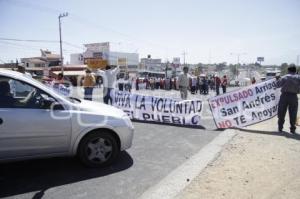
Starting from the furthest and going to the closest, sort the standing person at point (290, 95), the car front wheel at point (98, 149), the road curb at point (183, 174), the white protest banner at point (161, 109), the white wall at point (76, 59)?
1. the white wall at point (76, 59)
2. the white protest banner at point (161, 109)
3. the standing person at point (290, 95)
4. the car front wheel at point (98, 149)
5. the road curb at point (183, 174)

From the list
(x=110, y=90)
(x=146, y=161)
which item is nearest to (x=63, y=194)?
(x=146, y=161)

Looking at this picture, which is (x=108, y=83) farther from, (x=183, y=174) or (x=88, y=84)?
(x=183, y=174)

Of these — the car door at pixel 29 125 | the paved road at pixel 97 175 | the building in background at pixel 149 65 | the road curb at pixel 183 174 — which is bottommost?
the paved road at pixel 97 175

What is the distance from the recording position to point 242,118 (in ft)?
29.4

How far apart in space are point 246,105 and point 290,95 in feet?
4.28

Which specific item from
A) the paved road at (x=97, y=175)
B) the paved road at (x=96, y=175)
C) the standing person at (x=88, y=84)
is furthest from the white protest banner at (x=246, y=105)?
the standing person at (x=88, y=84)

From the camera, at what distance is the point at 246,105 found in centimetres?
905

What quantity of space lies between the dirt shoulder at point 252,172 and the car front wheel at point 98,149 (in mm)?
1609

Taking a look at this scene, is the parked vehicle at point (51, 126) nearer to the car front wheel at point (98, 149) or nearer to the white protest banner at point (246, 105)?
the car front wheel at point (98, 149)

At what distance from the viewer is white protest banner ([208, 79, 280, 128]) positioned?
29.4ft

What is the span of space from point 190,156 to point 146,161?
918mm

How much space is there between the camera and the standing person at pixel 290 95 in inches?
315

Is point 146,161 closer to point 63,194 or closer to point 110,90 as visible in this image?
point 63,194

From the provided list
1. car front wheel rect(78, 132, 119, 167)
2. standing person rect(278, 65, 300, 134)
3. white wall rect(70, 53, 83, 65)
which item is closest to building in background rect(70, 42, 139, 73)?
white wall rect(70, 53, 83, 65)
